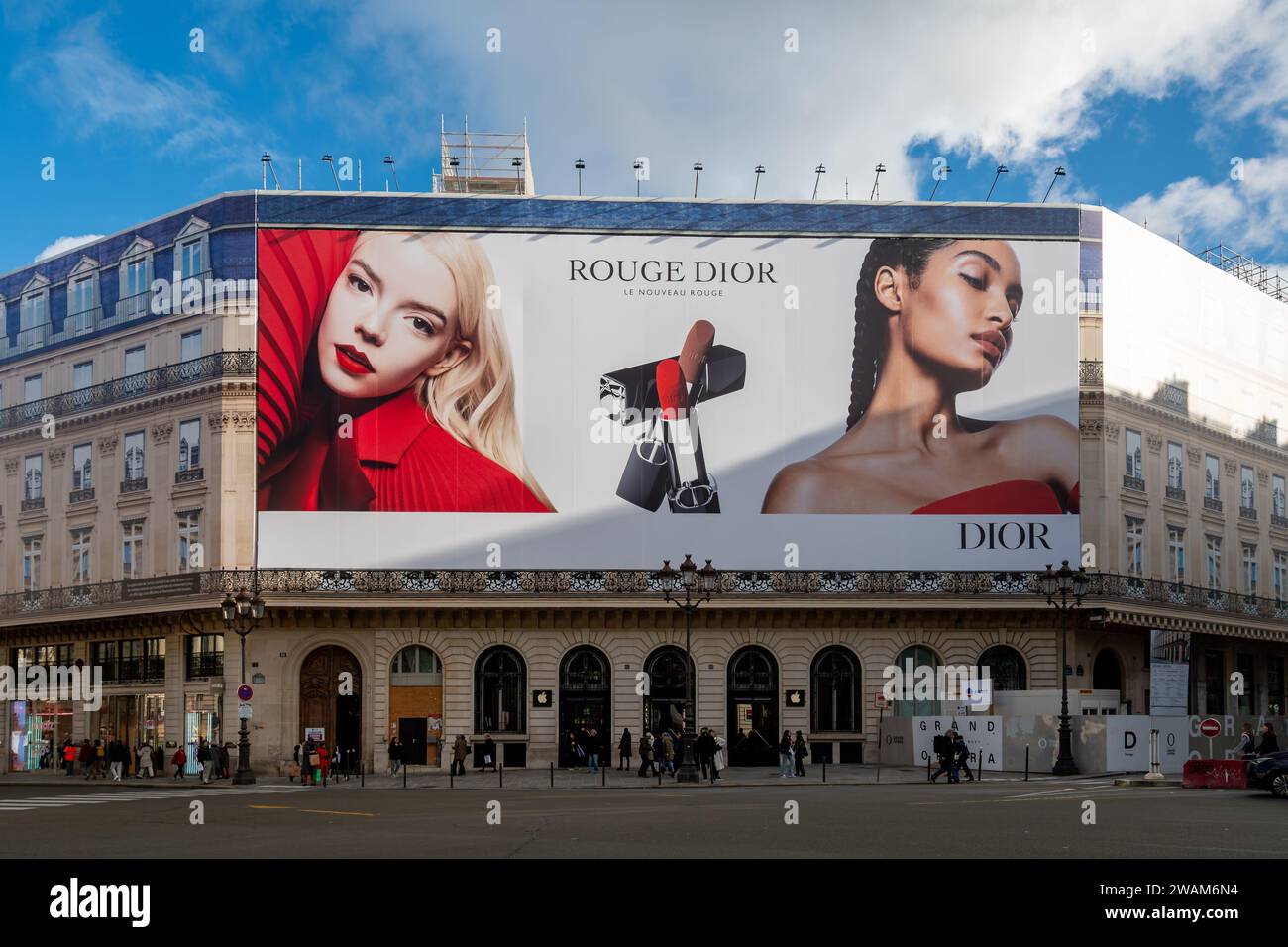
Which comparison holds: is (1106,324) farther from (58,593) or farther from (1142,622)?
(58,593)

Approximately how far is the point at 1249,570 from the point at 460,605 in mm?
A: 33641


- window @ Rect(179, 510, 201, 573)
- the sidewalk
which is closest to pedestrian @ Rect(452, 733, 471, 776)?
the sidewalk

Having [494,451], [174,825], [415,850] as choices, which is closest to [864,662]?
[494,451]

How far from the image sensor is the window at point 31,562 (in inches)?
2189

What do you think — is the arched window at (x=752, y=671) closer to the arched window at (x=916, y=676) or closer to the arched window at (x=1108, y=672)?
the arched window at (x=916, y=676)

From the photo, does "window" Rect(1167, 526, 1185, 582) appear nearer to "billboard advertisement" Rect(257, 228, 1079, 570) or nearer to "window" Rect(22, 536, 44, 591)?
"billboard advertisement" Rect(257, 228, 1079, 570)

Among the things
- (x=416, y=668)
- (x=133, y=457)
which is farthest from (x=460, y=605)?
(x=133, y=457)

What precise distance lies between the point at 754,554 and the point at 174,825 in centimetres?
2832

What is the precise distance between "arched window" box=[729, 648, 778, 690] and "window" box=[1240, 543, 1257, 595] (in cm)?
2204

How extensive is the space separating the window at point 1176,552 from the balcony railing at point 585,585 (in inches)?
169

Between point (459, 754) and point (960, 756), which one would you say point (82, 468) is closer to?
point (459, 754)

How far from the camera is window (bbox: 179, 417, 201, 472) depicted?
51.0 m

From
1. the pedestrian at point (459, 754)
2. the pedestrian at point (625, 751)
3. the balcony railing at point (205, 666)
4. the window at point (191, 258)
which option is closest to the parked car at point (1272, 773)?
the pedestrian at point (625, 751)

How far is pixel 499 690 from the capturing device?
49.8 meters
